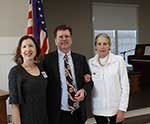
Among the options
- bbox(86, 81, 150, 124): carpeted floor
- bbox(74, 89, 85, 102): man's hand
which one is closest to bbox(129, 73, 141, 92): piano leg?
bbox(86, 81, 150, 124): carpeted floor

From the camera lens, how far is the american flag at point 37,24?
11.7 feet

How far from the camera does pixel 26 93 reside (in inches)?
83.0

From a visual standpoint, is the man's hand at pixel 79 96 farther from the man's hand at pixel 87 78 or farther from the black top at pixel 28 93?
the black top at pixel 28 93

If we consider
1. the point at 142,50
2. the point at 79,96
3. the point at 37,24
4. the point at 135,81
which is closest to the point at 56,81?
the point at 79,96

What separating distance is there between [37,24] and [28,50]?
1.51 metres

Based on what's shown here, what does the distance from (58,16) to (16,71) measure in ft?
20.6

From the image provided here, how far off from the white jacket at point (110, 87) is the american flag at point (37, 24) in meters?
1.25

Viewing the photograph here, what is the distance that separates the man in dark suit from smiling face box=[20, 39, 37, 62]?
17 cm

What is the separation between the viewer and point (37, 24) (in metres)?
3.62

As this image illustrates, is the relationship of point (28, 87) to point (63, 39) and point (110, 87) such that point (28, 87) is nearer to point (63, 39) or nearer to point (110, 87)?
point (63, 39)

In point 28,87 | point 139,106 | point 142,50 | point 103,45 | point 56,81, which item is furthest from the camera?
point 142,50

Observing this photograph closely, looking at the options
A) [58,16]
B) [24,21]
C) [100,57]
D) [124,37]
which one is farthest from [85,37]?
[100,57]

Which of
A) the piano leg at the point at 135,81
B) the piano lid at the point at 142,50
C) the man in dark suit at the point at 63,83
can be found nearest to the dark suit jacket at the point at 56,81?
the man in dark suit at the point at 63,83

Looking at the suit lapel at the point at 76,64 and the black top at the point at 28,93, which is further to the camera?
the suit lapel at the point at 76,64
